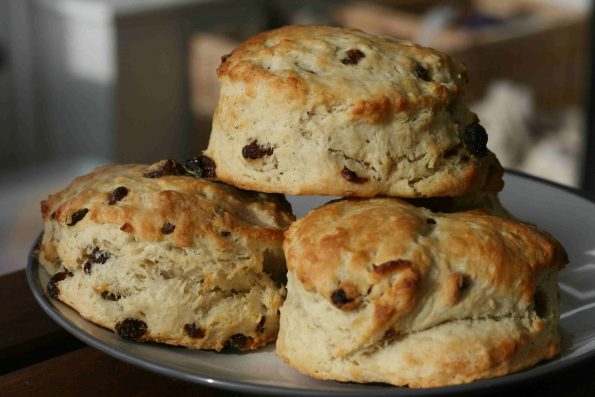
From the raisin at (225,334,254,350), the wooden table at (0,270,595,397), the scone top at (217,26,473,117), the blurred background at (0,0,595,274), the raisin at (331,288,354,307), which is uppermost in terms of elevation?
the scone top at (217,26,473,117)

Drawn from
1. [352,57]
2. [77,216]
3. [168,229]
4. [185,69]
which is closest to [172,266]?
[168,229]

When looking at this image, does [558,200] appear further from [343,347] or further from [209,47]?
[209,47]

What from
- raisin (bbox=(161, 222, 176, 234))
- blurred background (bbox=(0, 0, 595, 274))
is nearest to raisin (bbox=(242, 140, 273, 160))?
raisin (bbox=(161, 222, 176, 234))

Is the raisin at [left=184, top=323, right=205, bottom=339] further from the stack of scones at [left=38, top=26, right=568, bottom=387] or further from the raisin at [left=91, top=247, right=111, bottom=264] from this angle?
the raisin at [left=91, top=247, right=111, bottom=264]

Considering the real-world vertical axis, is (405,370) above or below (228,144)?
below

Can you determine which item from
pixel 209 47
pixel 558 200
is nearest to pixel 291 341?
pixel 558 200

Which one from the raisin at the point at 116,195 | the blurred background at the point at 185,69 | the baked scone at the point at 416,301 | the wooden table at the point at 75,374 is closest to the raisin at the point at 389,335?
the baked scone at the point at 416,301

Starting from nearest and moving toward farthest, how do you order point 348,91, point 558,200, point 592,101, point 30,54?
point 348,91
point 558,200
point 592,101
point 30,54
